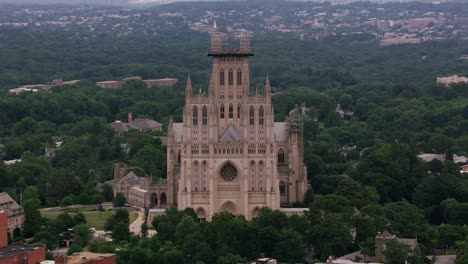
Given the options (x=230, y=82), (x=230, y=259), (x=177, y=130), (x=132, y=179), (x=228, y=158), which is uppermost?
(x=230, y=82)

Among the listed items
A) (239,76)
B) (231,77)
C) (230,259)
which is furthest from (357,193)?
(230,259)

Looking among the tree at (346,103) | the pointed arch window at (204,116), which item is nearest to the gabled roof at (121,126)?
the tree at (346,103)

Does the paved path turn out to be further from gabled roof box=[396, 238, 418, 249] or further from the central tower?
gabled roof box=[396, 238, 418, 249]

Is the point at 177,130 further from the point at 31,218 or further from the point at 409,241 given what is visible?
the point at 409,241

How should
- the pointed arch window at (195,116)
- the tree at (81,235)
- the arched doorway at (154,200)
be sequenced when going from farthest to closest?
the arched doorway at (154,200) < the pointed arch window at (195,116) < the tree at (81,235)

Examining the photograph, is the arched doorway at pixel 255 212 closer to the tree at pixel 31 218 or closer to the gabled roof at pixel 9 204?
the tree at pixel 31 218

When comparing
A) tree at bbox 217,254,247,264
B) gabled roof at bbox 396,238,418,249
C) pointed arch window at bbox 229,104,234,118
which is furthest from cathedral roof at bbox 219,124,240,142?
gabled roof at bbox 396,238,418,249

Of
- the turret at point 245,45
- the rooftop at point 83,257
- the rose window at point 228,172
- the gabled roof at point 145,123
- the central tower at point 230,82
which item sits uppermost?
the turret at point 245,45
